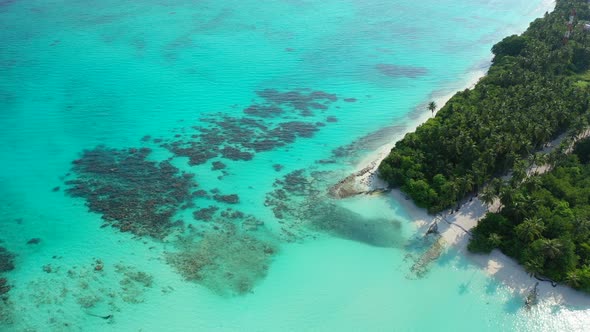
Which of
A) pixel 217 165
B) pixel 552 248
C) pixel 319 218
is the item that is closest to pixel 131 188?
pixel 217 165

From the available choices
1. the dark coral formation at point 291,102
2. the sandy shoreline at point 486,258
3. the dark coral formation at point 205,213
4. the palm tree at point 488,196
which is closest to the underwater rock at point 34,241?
the dark coral formation at point 205,213

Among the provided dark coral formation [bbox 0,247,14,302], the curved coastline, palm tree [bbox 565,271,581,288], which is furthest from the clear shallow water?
palm tree [bbox 565,271,581,288]

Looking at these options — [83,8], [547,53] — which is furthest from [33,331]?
[83,8]

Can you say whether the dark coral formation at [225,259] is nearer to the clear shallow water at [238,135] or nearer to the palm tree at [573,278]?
the clear shallow water at [238,135]

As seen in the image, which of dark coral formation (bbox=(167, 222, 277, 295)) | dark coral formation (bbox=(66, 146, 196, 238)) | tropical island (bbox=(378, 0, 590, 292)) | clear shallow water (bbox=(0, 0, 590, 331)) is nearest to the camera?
Answer: clear shallow water (bbox=(0, 0, 590, 331))

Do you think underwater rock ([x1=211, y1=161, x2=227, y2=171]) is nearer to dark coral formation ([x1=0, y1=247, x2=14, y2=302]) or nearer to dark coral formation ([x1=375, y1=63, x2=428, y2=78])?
dark coral formation ([x1=0, y1=247, x2=14, y2=302])

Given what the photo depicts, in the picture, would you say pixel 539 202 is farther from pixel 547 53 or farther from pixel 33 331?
pixel 33 331

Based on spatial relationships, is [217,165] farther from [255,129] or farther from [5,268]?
[5,268]
